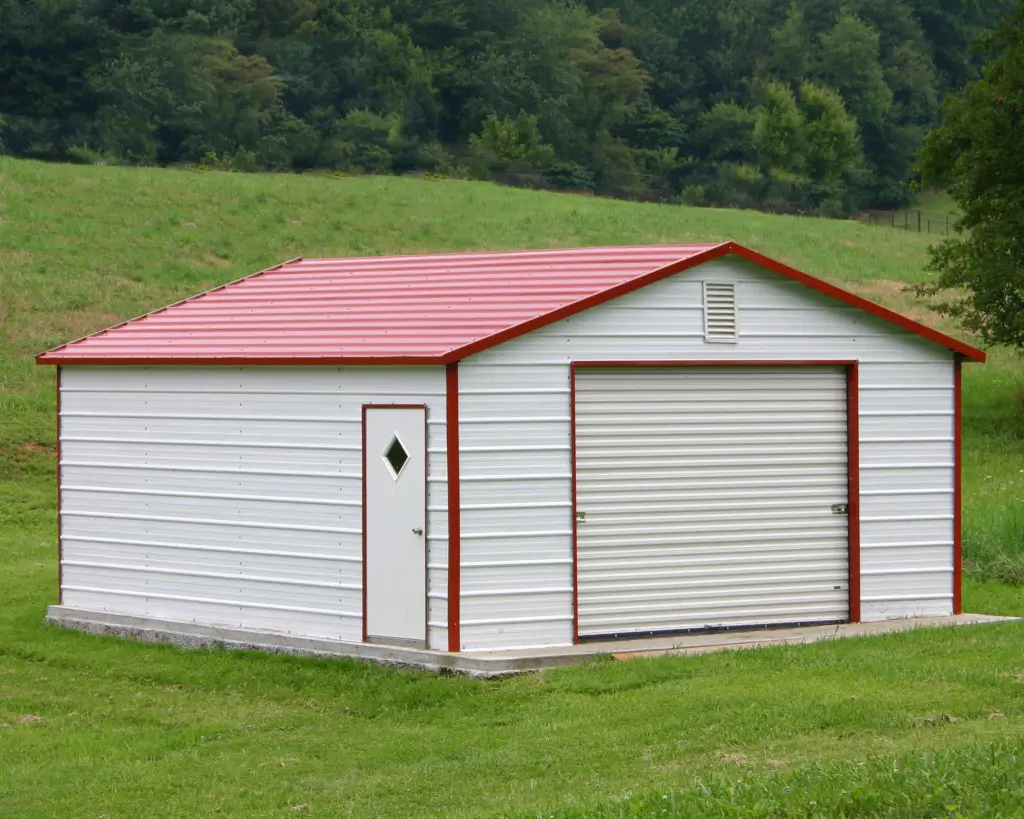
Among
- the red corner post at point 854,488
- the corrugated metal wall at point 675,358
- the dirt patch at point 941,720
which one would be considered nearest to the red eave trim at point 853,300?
the corrugated metal wall at point 675,358

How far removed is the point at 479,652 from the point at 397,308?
3672 millimetres

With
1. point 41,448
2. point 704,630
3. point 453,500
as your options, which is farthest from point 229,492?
point 41,448

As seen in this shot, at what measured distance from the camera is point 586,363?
1470 centimetres

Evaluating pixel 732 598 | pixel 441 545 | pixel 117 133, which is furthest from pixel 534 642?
pixel 117 133

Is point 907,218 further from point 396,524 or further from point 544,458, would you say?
point 396,524

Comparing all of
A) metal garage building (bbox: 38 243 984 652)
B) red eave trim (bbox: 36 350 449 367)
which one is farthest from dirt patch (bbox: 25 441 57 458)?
metal garage building (bbox: 38 243 984 652)

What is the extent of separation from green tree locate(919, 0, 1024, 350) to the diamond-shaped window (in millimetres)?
19716

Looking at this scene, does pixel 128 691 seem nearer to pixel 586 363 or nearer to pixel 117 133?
pixel 586 363

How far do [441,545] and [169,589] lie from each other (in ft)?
12.3

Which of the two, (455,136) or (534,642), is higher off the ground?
(455,136)

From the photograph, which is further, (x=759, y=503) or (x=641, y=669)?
(x=759, y=503)

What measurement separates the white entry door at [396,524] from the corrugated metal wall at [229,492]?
12cm

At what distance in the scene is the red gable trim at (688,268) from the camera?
14067mm

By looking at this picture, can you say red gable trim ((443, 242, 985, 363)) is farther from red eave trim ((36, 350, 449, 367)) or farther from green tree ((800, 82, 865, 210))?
green tree ((800, 82, 865, 210))
